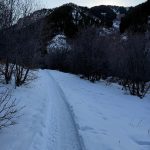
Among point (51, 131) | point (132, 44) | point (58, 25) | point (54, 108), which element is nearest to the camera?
point (51, 131)

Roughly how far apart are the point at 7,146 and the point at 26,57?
526 inches

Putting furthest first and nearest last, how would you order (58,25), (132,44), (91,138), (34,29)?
(58,25) → (132,44) → (34,29) → (91,138)

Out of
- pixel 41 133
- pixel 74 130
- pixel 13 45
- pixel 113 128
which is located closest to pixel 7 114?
pixel 41 133

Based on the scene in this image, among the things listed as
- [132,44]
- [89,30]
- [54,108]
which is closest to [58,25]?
[89,30]

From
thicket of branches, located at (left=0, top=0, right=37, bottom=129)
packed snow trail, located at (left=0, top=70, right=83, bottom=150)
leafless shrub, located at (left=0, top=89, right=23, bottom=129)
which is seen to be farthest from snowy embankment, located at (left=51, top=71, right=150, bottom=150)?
thicket of branches, located at (left=0, top=0, right=37, bottom=129)

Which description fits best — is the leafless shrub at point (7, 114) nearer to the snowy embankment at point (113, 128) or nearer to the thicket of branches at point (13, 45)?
the snowy embankment at point (113, 128)

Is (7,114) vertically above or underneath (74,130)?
above

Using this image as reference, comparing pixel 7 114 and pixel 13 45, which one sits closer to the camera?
pixel 7 114

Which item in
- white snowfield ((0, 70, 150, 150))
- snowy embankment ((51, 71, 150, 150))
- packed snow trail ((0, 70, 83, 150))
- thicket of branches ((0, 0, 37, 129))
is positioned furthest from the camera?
thicket of branches ((0, 0, 37, 129))

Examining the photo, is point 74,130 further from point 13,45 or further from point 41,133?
point 13,45

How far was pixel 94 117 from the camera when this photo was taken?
11391mm

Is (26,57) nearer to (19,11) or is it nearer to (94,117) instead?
(19,11)

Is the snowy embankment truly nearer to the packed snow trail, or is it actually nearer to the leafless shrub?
the packed snow trail

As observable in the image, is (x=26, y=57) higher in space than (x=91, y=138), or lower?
higher
